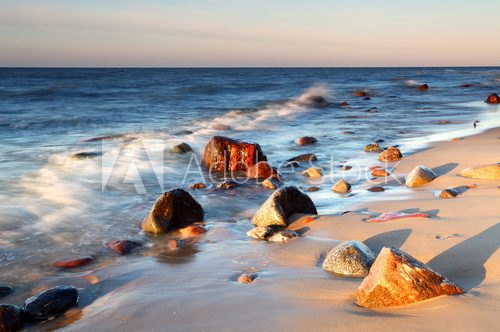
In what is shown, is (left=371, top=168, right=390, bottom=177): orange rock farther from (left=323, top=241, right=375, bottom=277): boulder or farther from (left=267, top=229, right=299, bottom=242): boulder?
(left=323, top=241, right=375, bottom=277): boulder

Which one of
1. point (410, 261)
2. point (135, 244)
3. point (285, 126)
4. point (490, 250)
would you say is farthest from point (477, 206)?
point (285, 126)

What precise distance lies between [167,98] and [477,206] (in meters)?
26.6

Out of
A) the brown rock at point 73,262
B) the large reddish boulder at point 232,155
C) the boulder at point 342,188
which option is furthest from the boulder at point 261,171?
the brown rock at point 73,262

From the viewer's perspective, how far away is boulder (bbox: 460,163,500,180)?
5.85 meters

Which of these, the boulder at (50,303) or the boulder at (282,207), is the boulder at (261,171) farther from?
the boulder at (50,303)

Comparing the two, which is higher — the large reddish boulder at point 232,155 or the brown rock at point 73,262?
the large reddish boulder at point 232,155

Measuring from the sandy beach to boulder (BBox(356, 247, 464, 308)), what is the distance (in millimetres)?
59

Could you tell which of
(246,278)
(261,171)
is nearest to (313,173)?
(261,171)

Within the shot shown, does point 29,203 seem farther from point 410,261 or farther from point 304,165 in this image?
point 410,261

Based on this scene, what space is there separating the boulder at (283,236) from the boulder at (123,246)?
1347 millimetres

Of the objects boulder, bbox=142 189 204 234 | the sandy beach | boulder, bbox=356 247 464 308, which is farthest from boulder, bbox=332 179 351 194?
boulder, bbox=356 247 464 308

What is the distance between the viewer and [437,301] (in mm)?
2600

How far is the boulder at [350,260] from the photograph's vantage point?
11.0 feet

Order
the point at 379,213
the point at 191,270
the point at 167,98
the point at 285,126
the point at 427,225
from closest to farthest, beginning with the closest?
the point at 191,270 → the point at 427,225 → the point at 379,213 → the point at 285,126 → the point at 167,98
